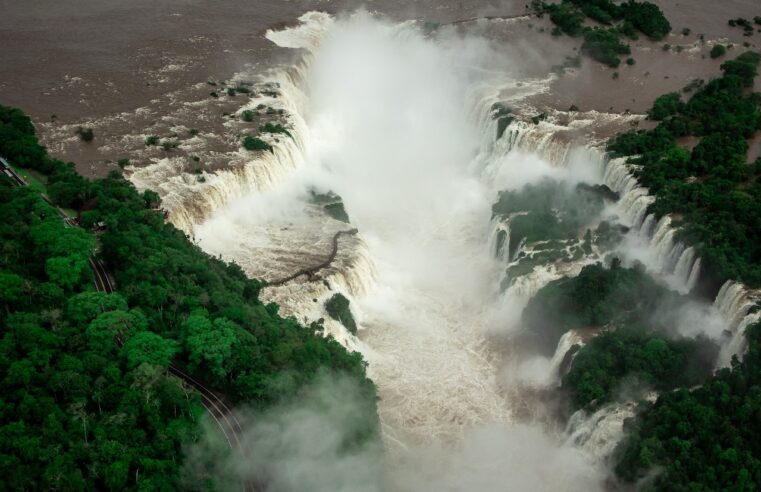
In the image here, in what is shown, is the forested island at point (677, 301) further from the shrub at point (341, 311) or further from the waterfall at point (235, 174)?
the waterfall at point (235, 174)

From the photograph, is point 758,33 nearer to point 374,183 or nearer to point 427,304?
point 374,183

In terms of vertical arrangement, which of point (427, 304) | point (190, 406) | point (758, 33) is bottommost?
point (427, 304)

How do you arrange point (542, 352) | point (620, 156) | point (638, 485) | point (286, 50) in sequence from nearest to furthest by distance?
1. point (638, 485)
2. point (542, 352)
3. point (620, 156)
4. point (286, 50)

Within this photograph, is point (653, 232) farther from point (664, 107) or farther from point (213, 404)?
point (213, 404)

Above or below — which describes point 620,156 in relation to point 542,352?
above

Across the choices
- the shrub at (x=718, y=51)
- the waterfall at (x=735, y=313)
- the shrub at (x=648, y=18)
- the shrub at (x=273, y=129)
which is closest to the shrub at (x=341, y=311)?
the shrub at (x=273, y=129)

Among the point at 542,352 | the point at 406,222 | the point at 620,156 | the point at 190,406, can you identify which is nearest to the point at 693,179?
the point at 620,156

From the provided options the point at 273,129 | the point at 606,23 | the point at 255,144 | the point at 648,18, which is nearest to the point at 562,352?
the point at 255,144

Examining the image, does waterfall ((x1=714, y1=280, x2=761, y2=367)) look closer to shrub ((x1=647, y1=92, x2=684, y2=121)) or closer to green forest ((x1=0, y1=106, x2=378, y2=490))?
green forest ((x1=0, y1=106, x2=378, y2=490))

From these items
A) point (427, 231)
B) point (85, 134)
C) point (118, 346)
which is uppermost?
point (85, 134)
